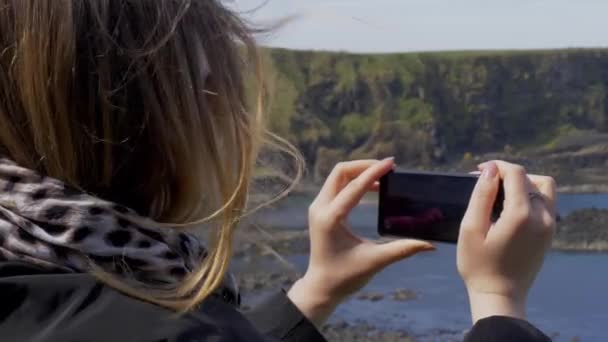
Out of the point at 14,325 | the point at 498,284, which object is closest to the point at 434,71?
the point at 498,284

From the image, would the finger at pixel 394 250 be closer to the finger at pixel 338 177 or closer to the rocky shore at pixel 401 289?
the finger at pixel 338 177

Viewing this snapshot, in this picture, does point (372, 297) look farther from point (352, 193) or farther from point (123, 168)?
point (123, 168)

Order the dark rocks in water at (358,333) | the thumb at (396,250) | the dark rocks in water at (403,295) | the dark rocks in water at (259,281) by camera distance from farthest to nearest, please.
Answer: the dark rocks in water at (403,295) < the dark rocks in water at (358,333) < the dark rocks in water at (259,281) < the thumb at (396,250)

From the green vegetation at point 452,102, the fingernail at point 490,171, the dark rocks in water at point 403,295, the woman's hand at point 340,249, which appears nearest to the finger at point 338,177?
the woman's hand at point 340,249

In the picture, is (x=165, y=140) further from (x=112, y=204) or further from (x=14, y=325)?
(x=14, y=325)

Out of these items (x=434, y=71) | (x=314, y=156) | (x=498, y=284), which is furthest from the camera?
(x=434, y=71)

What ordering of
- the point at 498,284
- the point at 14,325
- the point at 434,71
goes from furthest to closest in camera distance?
the point at 434,71
the point at 498,284
the point at 14,325

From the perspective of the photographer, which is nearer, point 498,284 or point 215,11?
point 215,11
